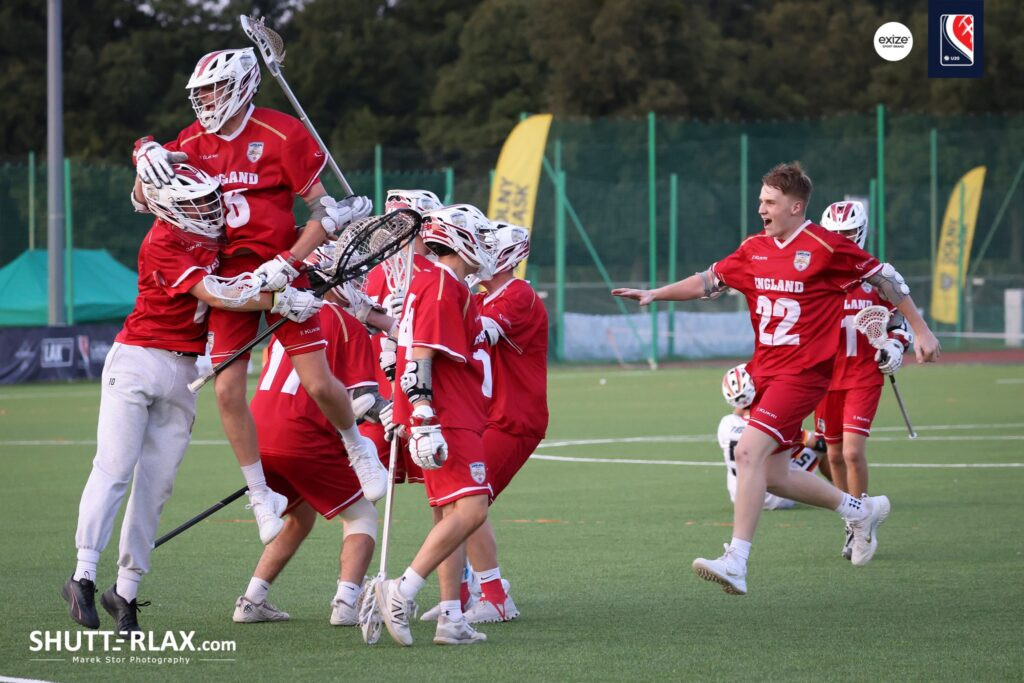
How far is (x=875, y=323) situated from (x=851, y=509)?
2.26m

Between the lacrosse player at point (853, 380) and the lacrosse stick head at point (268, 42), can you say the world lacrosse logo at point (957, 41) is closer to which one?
the lacrosse player at point (853, 380)

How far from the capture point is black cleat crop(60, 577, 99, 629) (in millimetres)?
7570

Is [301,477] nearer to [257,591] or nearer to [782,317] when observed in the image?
[257,591]

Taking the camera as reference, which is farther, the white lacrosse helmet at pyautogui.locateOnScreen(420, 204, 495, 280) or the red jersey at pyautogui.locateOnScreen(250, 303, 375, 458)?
the red jersey at pyautogui.locateOnScreen(250, 303, 375, 458)

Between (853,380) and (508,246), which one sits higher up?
(508,246)

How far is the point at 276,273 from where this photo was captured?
789cm

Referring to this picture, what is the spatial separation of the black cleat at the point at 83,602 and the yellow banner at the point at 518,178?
24700mm

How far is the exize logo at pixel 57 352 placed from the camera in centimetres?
2816

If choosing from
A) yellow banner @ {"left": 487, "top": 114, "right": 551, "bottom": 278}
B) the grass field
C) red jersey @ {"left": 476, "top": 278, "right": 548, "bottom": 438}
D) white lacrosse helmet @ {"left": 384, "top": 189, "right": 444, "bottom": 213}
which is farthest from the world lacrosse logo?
red jersey @ {"left": 476, "top": 278, "right": 548, "bottom": 438}

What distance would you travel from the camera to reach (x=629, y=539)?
11.3 meters

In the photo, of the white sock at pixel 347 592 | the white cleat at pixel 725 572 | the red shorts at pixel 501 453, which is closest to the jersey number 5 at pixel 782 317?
the white cleat at pixel 725 572

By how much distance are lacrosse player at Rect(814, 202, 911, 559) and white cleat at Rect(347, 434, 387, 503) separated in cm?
451

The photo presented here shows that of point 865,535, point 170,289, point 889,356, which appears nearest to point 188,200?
point 170,289

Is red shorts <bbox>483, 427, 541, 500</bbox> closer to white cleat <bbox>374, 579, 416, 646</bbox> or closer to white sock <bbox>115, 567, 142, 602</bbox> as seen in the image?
white cleat <bbox>374, 579, 416, 646</bbox>
